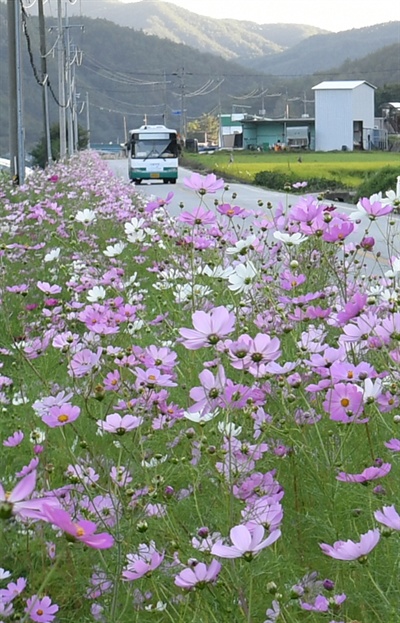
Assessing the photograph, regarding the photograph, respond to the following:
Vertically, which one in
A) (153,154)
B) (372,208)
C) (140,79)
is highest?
(140,79)

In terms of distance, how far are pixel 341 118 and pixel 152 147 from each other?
159ft

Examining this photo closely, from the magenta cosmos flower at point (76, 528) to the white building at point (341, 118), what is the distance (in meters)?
80.0

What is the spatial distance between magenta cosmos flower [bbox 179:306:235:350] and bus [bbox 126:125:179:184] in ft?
108

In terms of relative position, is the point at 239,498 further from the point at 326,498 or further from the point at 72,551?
the point at 72,551

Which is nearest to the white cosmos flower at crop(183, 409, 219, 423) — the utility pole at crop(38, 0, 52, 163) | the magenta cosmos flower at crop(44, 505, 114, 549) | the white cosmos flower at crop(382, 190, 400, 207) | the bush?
the magenta cosmos flower at crop(44, 505, 114, 549)

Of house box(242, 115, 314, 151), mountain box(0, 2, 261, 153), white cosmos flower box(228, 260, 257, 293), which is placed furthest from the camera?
mountain box(0, 2, 261, 153)

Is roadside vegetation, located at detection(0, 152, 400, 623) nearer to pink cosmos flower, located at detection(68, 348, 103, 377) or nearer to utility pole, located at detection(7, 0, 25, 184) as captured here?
pink cosmos flower, located at detection(68, 348, 103, 377)

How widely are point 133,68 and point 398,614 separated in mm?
169610

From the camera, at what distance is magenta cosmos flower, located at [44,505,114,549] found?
90 cm

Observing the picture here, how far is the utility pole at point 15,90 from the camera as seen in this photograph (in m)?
15.2

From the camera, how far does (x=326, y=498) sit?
1.79 metres

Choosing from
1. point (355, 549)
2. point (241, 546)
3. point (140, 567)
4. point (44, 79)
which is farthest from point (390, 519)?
point (44, 79)

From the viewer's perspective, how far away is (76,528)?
96 cm

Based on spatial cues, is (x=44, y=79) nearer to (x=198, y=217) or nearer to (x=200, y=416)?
(x=198, y=217)
